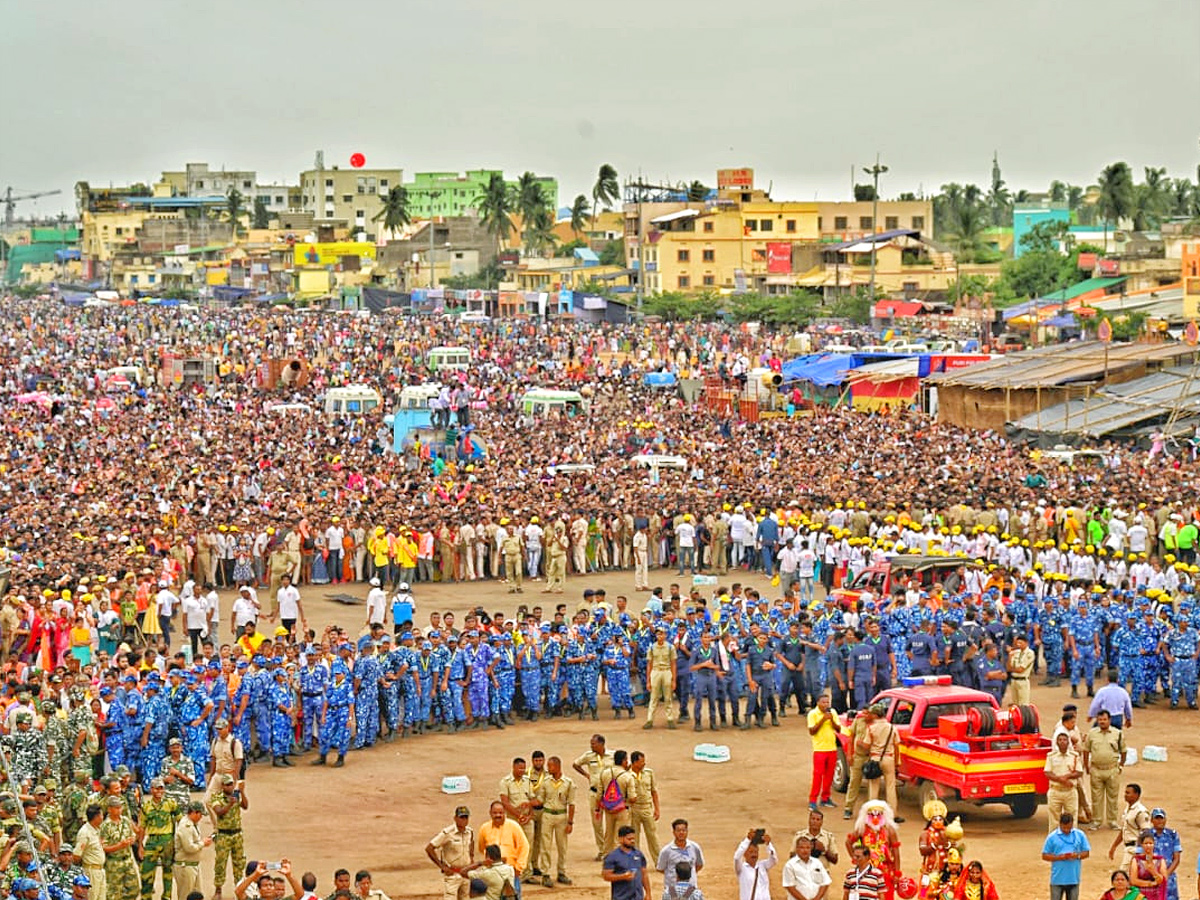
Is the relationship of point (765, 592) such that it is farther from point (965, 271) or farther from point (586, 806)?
point (965, 271)

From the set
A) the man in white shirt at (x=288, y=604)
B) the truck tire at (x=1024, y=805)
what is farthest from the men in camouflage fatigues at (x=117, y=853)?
the man in white shirt at (x=288, y=604)

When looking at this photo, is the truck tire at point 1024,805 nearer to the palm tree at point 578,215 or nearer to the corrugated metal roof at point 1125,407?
the corrugated metal roof at point 1125,407

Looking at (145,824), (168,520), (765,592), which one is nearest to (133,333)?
(168,520)

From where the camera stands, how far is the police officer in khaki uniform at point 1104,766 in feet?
57.3

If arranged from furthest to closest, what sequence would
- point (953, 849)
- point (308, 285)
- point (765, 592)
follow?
point (308, 285) → point (765, 592) → point (953, 849)

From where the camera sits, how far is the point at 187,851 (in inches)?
594

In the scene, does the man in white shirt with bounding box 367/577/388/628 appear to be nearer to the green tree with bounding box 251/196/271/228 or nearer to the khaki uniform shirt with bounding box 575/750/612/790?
the khaki uniform shirt with bounding box 575/750/612/790

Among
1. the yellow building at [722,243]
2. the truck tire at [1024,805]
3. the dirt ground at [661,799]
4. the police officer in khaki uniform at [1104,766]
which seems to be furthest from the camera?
the yellow building at [722,243]

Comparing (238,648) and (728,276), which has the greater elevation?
(728,276)

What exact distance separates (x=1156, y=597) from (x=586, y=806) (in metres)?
9.04

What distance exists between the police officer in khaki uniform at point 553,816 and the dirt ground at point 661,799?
218 mm

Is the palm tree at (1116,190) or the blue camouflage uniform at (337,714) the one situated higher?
the palm tree at (1116,190)

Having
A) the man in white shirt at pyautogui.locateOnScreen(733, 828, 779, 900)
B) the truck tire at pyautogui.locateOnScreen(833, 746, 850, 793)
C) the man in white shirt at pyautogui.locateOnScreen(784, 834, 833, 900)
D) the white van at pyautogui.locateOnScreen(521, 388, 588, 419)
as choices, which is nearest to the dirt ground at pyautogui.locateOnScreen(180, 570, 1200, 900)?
the truck tire at pyautogui.locateOnScreen(833, 746, 850, 793)

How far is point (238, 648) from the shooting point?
2092 centimetres
